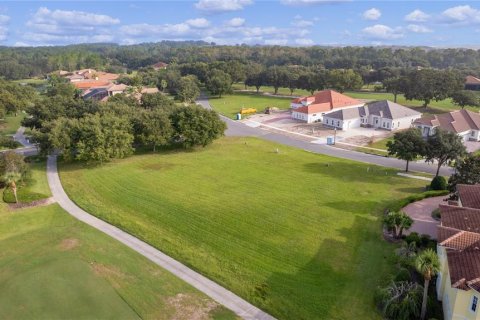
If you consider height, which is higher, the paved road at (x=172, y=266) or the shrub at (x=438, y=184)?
the shrub at (x=438, y=184)

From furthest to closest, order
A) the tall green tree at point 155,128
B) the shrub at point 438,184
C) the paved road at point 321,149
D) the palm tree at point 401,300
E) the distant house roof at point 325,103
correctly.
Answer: the distant house roof at point 325,103
the tall green tree at point 155,128
the paved road at point 321,149
the shrub at point 438,184
the palm tree at point 401,300

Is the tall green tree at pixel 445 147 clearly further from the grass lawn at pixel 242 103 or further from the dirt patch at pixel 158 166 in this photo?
the grass lawn at pixel 242 103

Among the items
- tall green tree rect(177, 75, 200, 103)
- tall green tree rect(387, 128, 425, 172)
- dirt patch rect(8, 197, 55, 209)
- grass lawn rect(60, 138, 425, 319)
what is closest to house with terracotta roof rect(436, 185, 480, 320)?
grass lawn rect(60, 138, 425, 319)

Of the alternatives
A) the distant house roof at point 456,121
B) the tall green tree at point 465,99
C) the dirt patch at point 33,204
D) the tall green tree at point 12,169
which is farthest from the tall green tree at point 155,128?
the tall green tree at point 465,99

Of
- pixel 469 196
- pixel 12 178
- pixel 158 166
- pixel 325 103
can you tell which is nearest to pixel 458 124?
pixel 325 103

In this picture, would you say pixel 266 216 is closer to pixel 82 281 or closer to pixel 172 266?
pixel 172 266

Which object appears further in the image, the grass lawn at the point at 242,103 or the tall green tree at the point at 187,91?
the tall green tree at the point at 187,91

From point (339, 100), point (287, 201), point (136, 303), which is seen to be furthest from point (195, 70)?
point (136, 303)
